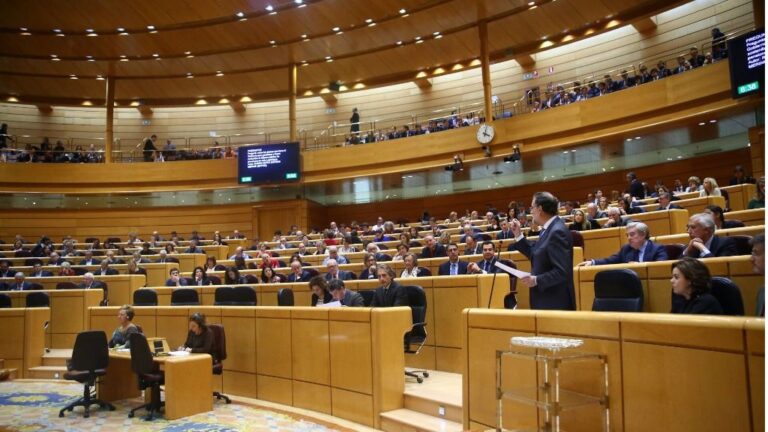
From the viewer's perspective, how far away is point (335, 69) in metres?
18.8

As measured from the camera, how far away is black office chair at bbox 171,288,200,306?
330 inches

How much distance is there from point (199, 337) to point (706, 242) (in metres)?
4.96

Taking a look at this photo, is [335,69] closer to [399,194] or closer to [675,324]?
[399,194]

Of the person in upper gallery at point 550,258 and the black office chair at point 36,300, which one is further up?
the person in upper gallery at point 550,258

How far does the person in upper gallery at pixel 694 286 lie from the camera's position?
303 centimetres

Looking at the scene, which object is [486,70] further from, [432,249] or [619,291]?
[619,291]

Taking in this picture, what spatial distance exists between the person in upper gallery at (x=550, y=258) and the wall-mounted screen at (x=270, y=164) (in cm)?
1399

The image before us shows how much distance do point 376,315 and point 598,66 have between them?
14141 mm

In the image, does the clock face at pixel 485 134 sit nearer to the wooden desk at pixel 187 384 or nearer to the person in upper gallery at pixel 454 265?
the person in upper gallery at pixel 454 265

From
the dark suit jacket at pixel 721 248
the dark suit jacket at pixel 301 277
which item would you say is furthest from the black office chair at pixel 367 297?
the dark suit jacket at pixel 721 248

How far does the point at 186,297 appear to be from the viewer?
8.42 m

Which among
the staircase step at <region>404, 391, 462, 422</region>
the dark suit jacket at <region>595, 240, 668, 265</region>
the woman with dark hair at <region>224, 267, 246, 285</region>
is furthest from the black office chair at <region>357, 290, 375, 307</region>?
the woman with dark hair at <region>224, 267, 246, 285</region>

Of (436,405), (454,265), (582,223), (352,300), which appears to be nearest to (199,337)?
(352,300)

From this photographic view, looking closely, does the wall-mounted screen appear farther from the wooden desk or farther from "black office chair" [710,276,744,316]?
"black office chair" [710,276,744,316]
